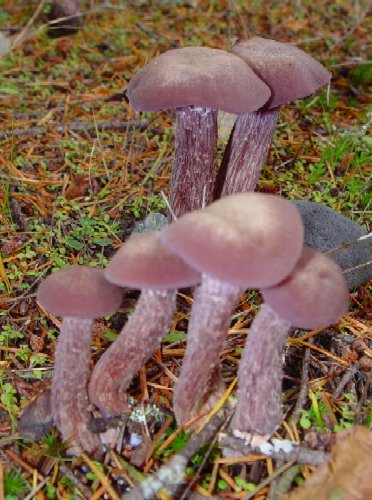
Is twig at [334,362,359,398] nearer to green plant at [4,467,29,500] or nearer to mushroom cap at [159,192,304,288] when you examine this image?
mushroom cap at [159,192,304,288]

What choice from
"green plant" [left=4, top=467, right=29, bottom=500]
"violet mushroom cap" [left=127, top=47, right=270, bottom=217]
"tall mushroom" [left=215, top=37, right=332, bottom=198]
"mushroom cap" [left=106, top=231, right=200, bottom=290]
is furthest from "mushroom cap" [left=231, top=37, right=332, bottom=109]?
"green plant" [left=4, top=467, right=29, bottom=500]

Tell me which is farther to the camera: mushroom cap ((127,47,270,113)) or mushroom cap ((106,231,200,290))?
mushroom cap ((127,47,270,113))

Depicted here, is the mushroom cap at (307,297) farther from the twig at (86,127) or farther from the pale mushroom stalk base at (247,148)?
the twig at (86,127)

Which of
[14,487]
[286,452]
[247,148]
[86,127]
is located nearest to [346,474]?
[286,452]

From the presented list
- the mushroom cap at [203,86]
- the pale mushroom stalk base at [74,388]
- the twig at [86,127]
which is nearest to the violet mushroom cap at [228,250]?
Answer: the pale mushroom stalk base at [74,388]

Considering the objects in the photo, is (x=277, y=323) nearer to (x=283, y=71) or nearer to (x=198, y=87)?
(x=198, y=87)

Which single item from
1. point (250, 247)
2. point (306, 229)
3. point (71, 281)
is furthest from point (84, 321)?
point (306, 229)
